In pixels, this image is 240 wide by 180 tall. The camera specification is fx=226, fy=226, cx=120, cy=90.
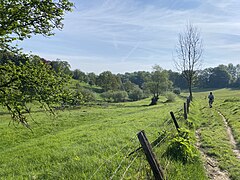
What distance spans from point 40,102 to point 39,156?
2.66 metres

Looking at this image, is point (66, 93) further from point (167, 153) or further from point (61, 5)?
point (167, 153)

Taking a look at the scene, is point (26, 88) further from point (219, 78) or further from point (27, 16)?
point (219, 78)

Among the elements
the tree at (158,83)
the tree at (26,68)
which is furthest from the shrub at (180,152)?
the tree at (158,83)

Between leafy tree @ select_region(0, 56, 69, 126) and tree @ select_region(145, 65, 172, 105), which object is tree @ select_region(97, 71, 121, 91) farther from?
leafy tree @ select_region(0, 56, 69, 126)

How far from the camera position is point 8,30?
31.7 feet

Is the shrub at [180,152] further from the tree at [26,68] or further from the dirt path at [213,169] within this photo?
the tree at [26,68]

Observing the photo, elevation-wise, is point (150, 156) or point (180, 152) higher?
point (150, 156)

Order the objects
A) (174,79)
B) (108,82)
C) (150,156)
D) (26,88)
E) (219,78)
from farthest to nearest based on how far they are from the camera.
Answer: (174,79)
(219,78)
(108,82)
(26,88)
(150,156)

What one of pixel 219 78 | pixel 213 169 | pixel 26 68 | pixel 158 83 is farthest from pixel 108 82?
pixel 213 169

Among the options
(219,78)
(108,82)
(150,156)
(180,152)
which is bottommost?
(180,152)

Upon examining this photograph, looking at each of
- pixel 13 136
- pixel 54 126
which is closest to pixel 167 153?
pixel 13 136

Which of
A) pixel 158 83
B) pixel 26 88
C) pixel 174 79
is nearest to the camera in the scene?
pixel 26 88

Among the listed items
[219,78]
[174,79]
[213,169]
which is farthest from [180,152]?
[174,79]

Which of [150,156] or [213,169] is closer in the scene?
[150,156]
